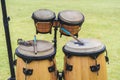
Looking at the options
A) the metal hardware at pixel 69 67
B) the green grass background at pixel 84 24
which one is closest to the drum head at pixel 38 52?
the metal hardware at pixel 69 67

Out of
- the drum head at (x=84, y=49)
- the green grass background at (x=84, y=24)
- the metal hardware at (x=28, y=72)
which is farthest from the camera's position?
the green grass background at (x=84, y=24)

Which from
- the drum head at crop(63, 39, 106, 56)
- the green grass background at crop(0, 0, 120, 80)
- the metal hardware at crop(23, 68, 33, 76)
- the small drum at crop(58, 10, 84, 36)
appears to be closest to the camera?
the metal hardware at crop(23, 68, 33, 76)

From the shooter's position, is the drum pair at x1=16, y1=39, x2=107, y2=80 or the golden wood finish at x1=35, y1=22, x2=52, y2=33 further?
the golden wood finish at x1=35, y1=22, x2=52, y2=33

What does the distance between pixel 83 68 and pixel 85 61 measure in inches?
4.3

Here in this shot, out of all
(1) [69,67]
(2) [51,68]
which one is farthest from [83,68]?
(2) [51,68]

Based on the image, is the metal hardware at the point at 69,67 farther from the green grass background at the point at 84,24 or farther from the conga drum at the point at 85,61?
the green grass background at the point at 84,24

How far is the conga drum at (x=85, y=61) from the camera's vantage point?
12.9ft

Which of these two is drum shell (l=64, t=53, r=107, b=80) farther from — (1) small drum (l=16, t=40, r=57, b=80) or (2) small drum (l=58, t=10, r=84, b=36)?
(2) small drum (l=58, t=10, r=84, b=36)

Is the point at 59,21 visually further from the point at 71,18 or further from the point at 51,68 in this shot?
the point at 51,68

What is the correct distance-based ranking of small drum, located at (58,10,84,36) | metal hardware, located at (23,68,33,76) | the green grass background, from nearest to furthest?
1. metal hardware, located at (23,68,33,76)
2. small drum, located at (58,10,84,36)
3. the green grass background

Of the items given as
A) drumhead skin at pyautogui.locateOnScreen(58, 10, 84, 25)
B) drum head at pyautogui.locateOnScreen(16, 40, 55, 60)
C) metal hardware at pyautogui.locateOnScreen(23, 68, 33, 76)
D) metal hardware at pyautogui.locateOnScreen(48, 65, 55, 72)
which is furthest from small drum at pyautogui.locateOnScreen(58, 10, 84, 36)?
metal hardware at pyautogui.locateOnScreen(23, 68, 33, 76)

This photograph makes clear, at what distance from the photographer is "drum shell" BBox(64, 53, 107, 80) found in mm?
3953

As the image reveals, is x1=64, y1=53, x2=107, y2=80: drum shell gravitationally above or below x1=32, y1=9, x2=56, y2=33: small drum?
below

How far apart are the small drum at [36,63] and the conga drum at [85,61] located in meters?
0.25
